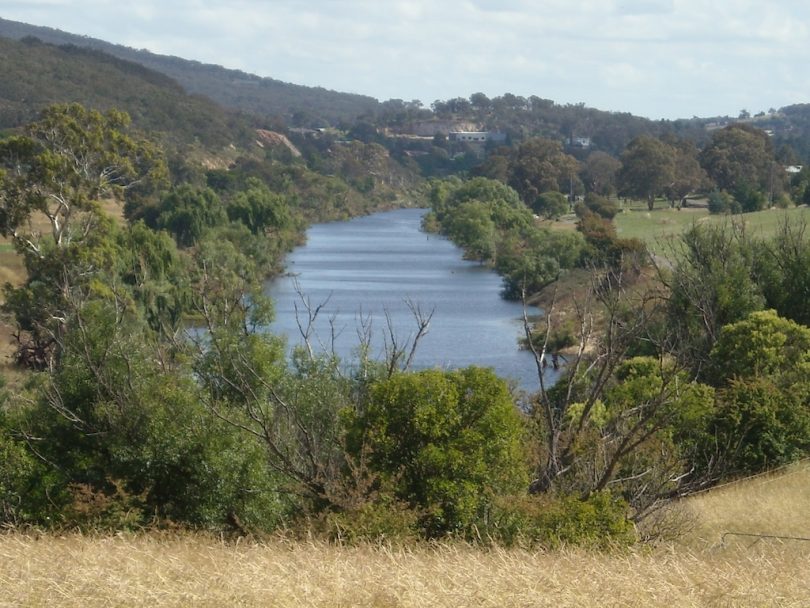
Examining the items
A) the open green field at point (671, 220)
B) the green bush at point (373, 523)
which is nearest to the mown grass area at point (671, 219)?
the open green field at point (671, 220)

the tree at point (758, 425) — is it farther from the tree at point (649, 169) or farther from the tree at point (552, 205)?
the tree at point (649, 169)

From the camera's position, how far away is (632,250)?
62438 millimetres

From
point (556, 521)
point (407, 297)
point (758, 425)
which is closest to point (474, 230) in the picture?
point (407, 297)

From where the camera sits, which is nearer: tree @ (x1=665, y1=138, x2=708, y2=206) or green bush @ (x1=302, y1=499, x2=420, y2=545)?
green bush @ (x1=302, y1=499, x2=420, y2=545)

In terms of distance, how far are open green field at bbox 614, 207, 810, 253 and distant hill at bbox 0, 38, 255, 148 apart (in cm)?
4555

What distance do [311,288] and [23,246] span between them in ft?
77.9

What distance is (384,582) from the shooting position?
834cm

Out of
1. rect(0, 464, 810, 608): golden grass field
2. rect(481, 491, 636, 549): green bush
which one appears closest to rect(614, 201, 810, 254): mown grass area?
rect(481, 491, 636, 549): green bush

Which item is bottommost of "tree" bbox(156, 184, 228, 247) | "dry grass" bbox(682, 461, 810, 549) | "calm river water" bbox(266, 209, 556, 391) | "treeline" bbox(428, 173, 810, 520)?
"calm river water" bbox(266, 209, 556, 391)

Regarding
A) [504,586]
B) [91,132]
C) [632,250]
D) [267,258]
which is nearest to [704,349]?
[91,132]

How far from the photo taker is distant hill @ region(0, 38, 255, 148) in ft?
370

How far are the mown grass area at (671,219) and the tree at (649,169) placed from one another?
1.73 m

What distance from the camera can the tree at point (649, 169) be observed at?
10319 centimetres

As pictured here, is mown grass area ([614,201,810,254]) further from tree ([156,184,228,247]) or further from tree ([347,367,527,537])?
tree ([347,367,527,537])
